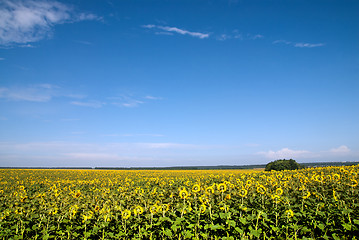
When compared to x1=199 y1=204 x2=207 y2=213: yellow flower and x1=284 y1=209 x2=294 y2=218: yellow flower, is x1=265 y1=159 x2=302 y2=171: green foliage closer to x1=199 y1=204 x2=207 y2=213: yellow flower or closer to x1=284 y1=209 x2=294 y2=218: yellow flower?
x1=284 y1=209 x2=294 y2=218: yellow flower

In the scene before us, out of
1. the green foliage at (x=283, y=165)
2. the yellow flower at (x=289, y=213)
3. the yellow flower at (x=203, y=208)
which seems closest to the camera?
the yellow flower at (x=289, y=213)

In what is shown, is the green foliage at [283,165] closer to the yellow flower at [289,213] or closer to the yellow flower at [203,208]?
the yellow flower at [289,213]

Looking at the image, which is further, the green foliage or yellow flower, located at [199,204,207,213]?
the green foliage

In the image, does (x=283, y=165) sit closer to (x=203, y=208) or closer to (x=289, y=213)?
(x=289, y=213)

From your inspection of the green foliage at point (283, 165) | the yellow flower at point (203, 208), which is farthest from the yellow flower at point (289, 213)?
the green foliage at point (283, 165)

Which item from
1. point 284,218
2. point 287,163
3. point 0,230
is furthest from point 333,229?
point 287,163

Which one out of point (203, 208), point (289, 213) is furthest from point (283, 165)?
point (203, 208)

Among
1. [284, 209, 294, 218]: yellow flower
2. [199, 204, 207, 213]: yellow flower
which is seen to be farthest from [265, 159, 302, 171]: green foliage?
[199, 204, 207, 213]: yellow flower

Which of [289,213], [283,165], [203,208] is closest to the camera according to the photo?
[289,213]

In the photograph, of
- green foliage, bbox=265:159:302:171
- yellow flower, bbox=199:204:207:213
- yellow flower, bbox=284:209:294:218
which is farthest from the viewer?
green foliage, bbox=265:159:302:171

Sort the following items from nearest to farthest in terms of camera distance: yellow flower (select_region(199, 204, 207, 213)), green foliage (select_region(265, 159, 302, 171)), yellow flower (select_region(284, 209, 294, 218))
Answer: yellow flower (select_region(284, 209, 294, 218)) < yellow flower (select_region(199, 204, 207, 213)) < green foliage (select_region(265, 159, 302, 171))

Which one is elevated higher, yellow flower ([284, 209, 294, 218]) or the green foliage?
yellow flower ([284, 209, 294, 218])

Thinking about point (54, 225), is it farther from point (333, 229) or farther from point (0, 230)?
point (333, 229)

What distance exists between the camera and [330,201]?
792 cm
